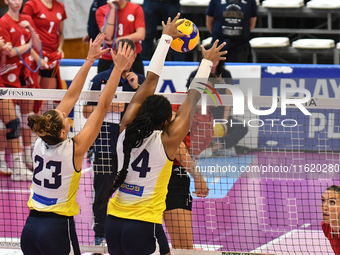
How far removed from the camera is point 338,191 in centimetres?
465

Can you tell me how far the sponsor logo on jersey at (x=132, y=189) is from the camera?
371 cm

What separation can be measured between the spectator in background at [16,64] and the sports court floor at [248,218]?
46 cm

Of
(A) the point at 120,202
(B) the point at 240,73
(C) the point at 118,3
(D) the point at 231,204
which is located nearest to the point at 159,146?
(A) the point at 120,202

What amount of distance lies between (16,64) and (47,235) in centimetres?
471

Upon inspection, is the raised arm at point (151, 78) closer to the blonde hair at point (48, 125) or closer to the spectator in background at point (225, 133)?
the blonde hair at point (48, 125)

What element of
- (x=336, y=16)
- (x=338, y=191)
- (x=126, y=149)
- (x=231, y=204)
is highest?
(x=336, y=16)

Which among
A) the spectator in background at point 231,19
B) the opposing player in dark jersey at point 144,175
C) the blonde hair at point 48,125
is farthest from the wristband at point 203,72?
the spectator in background at point 231,19

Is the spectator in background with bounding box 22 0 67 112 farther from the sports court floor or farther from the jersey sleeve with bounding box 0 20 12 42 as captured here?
the sports court floor

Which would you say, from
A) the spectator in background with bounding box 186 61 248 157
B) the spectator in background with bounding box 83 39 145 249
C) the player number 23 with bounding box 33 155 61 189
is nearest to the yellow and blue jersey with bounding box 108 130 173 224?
the player number 23 with bounding box 33 155 61 189

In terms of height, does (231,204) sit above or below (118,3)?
below

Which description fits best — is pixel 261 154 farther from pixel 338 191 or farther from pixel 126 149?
pixel 126 149

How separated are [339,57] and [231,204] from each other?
19.3 ft

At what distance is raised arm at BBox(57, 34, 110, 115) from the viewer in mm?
4070

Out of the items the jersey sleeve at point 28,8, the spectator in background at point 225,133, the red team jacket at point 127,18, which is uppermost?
the jersey sleeve at point 28,8
